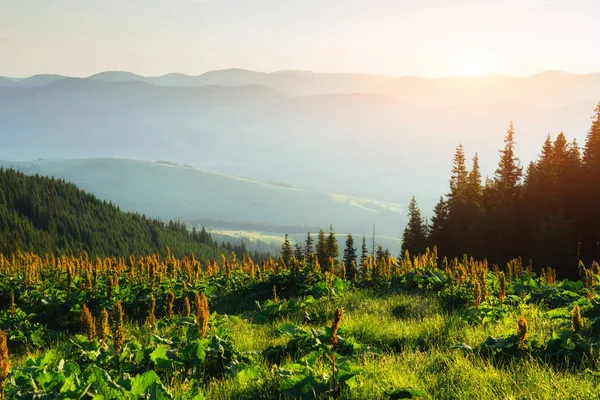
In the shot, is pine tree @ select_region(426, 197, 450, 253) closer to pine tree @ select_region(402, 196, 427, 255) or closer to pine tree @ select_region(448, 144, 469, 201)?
pine tree @ select_region(402, 196, 427, 255)

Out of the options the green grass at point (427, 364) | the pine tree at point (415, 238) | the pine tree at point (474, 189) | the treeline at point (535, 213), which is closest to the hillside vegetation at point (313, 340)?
the green grass at point (427, 364)

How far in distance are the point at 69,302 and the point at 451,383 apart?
13318 mm

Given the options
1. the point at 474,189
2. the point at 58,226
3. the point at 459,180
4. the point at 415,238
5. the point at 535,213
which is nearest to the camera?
the point at 535,213

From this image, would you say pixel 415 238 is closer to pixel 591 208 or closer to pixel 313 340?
pixel 591 208

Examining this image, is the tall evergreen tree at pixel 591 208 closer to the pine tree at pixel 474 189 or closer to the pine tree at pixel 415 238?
the pine tree at pixel 474 189

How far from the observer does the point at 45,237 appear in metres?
170

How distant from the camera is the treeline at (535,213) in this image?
157ft

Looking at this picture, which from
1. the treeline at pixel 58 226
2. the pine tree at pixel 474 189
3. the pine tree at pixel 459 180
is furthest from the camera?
the treeline at pixel 58 226

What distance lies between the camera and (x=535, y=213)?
187 ft

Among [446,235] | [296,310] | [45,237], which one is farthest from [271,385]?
[45,237]

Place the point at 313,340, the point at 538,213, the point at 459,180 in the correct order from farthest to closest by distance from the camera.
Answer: the point at 459,180 < the point at 538,213 < the point at 313,340

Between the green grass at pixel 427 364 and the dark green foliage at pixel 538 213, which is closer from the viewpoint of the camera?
the green grass at pixel 427 364

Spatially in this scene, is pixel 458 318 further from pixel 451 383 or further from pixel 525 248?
pixel 525 248

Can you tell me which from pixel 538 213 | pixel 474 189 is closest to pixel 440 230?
pixel 474 189
